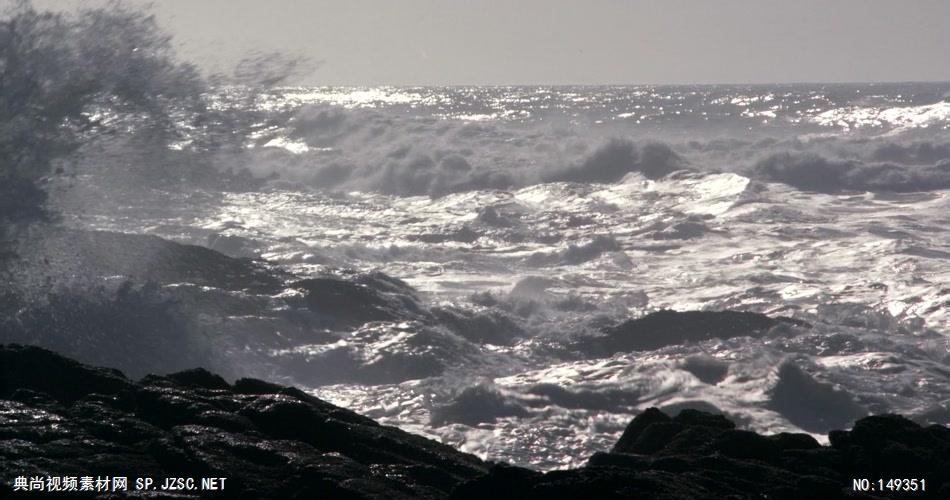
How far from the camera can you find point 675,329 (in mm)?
15086

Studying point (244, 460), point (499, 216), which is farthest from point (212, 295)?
point (499, 216)

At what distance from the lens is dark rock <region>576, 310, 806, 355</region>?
48.2ft

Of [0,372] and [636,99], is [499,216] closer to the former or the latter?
[0,372]

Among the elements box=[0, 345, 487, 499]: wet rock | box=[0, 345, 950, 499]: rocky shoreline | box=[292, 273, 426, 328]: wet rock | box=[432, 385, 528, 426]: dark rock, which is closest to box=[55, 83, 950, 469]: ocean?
box=[432, 385, 528, 426]: dark rock

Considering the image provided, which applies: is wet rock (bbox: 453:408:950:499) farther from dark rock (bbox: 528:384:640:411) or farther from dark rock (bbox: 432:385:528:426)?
dark rock (bbox: 528:384:640:411)

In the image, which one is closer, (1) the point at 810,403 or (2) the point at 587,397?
(1) the point at 810,403

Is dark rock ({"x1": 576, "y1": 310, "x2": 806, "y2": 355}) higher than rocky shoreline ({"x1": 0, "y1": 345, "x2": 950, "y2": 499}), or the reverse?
rocky shoreline ({"x1": 0, "y1": 345, "x2": 950, "y2": 499})

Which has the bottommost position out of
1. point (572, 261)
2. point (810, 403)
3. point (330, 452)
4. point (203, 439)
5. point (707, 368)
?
point (810, 403)

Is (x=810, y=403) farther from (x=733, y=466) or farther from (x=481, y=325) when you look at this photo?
(x=733, y=466)

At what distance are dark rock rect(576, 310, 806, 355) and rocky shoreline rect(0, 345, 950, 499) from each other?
6.73 metres

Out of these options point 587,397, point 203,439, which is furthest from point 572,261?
point 203,439

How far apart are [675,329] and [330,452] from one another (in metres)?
9.07

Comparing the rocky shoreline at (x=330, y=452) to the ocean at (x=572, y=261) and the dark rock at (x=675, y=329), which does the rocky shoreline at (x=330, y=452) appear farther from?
the dark rock at (x=675, y=329)

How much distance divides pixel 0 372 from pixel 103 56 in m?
12.5
